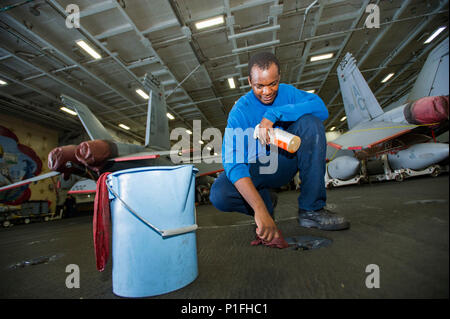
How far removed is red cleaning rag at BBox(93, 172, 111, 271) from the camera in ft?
2.53

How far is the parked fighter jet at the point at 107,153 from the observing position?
3.24 m

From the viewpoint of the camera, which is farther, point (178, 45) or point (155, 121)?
point (178, 45)

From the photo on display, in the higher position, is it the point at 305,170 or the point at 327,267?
the point at 305,170

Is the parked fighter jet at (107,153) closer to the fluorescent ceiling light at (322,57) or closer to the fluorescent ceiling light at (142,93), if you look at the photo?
the fluorescent ceiling light at (142,93)

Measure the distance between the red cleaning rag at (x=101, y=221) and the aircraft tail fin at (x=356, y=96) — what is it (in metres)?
5.20

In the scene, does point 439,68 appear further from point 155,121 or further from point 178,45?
point 178,45

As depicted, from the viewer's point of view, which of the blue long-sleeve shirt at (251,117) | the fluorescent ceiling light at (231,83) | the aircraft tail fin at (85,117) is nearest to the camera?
the blue long-sleeve shirt at (251,117)

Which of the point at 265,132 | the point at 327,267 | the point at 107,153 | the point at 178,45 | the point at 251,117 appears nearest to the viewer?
the point at 327,267

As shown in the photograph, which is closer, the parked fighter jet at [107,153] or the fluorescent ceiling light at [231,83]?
the parked fighter jet at [107,153]

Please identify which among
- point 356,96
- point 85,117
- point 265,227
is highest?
point 356,96

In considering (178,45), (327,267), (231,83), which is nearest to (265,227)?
(327,267)

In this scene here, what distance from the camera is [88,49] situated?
505cm

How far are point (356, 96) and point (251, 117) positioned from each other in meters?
4.68

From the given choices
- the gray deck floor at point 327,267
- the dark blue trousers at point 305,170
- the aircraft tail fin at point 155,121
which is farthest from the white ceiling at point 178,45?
the gray deck floor at point 327,267
